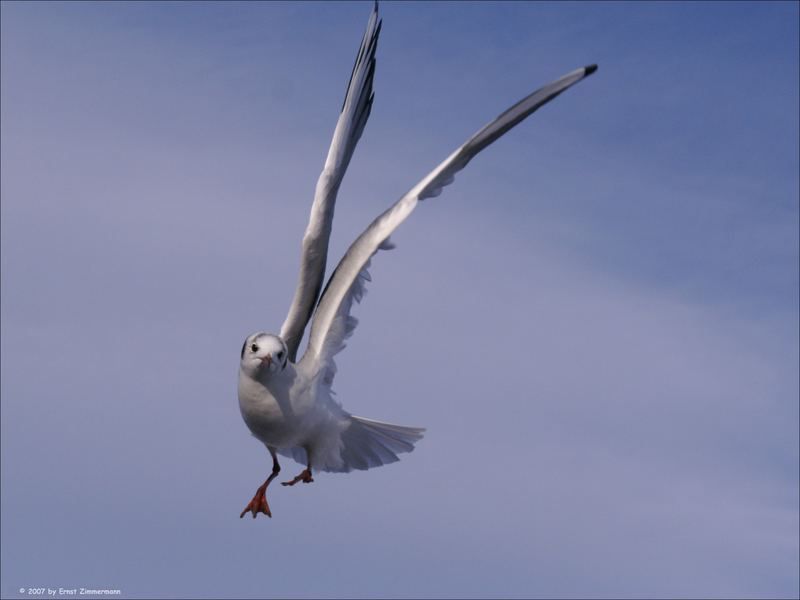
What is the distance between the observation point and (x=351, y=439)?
15797 millimetres

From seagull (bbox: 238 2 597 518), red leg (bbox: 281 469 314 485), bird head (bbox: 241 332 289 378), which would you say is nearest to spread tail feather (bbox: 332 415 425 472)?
seagull (bbox: 238 2 597 518)

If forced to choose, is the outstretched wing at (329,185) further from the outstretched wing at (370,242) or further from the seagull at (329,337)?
the outstretched wing at (370,242)

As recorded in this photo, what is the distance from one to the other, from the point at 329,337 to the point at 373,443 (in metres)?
1.70

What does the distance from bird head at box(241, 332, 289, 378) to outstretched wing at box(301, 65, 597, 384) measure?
111cm

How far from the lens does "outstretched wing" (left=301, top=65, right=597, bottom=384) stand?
44.1ft

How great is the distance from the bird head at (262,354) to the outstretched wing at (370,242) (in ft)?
3.63

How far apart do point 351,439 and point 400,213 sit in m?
3.15

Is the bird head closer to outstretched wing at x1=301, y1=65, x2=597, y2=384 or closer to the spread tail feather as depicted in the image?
outstretched wing at x1=301, y1=65, x2=597, y2=384

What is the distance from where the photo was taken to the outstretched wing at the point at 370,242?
44.1ft

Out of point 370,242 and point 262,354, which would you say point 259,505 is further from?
point 370,242

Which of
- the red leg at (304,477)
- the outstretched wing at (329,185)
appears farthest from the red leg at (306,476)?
the outstretched wing at (329,185)

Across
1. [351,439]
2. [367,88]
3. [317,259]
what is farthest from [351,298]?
[367,88]

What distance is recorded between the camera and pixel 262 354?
13.3 m

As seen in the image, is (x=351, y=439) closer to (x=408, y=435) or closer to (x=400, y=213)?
(x=408, y=435)
